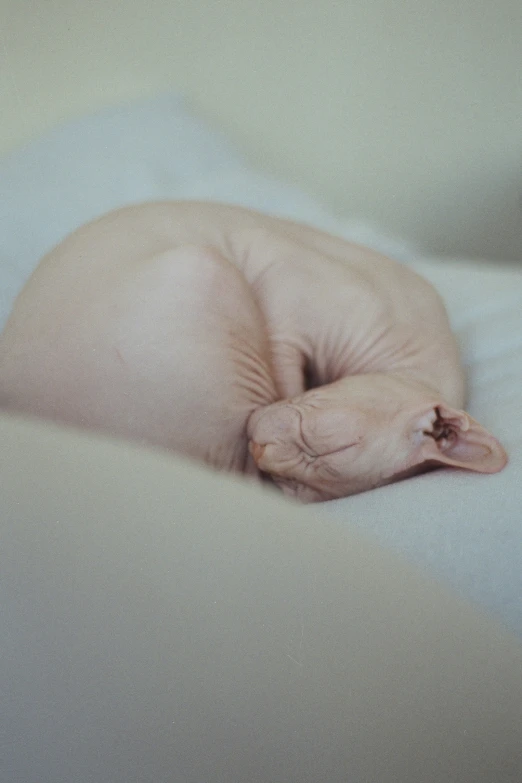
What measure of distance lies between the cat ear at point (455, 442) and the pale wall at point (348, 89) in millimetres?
1118

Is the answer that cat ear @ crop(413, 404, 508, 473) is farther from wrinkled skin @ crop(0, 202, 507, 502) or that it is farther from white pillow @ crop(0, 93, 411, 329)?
white pillow @ crop(0, 93, 411, 329)

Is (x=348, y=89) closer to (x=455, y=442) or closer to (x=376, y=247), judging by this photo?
(x=376, y=247)

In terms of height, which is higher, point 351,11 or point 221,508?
point 351,11

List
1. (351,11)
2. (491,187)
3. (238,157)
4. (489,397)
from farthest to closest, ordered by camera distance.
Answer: (491,187)
(351,11)
(238,157)
(489,397)

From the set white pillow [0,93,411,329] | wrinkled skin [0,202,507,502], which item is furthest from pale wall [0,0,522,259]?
wrinkled skin [0,202,507,502]

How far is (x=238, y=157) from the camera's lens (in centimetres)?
180

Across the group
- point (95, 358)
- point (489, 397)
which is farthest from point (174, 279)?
point (489, 397)

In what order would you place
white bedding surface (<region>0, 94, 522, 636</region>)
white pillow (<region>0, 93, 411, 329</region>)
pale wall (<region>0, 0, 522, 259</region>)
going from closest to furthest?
white bedding surface (<region>0, 94, 522, 636</region>) < white pillow (<region>0, 93, 411, 329</region>) < pale wall (<region>0, 0, 522, 259</region>)

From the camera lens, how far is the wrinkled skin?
0.94 m

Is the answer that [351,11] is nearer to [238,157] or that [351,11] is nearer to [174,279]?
[238,157]

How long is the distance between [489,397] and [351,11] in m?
1.15

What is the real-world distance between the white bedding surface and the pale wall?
12cm

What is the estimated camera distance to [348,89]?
202 cm

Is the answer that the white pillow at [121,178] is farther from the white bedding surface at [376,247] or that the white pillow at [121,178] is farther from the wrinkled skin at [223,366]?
the wrinkled skin at [223,366]
